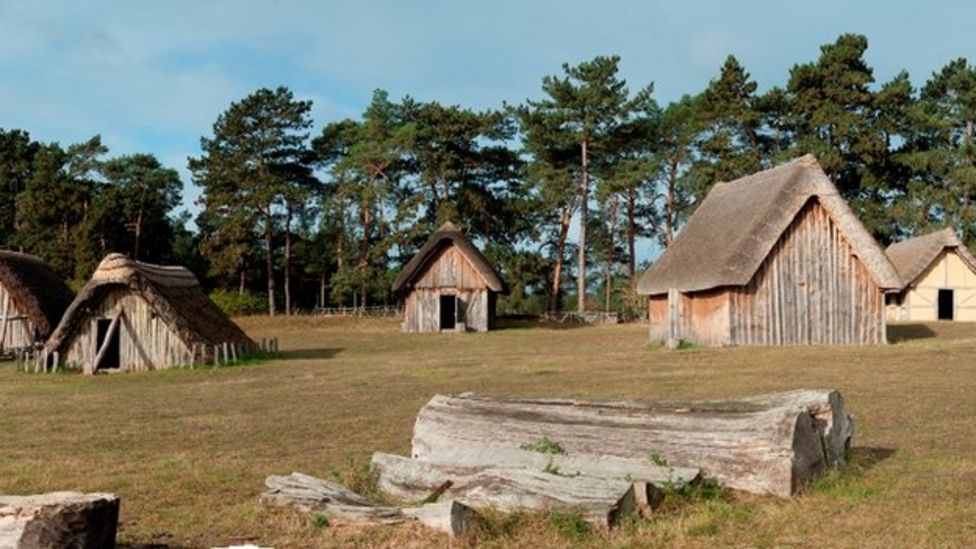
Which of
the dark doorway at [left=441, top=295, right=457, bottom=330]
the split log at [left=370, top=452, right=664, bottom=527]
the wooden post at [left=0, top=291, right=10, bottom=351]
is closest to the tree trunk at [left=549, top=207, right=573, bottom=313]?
the dark doorway at [left=441, top=295, right=457, bottom=330]

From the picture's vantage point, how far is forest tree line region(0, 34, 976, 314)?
182ft

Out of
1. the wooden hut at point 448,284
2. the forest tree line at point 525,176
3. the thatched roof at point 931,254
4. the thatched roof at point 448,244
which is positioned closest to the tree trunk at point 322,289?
the forest tree line at point 525,176

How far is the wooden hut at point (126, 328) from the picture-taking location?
24.2 meters

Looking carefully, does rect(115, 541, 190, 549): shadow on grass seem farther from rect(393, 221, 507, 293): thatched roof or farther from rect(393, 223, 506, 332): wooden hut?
rect(393, 221, 507, 293): thatched roof

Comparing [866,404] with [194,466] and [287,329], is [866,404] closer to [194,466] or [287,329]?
[194,466]

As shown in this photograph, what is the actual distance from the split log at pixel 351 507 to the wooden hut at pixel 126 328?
57.9 feet

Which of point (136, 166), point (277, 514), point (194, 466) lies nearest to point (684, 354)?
point (194, 466)

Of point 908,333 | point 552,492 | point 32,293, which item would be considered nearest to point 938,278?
point 908,333

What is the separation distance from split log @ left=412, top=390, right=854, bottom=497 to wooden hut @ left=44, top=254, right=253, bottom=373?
16865 mm

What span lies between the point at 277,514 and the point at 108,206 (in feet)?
177

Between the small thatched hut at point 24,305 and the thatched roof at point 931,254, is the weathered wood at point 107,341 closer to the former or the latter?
the small thatched hut at point 24,305

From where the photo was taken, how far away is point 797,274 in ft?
90.0

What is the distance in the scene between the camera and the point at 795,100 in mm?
56594

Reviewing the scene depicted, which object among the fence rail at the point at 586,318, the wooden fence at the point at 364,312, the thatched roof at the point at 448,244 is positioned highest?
the thatched roof at the point at 448,244
